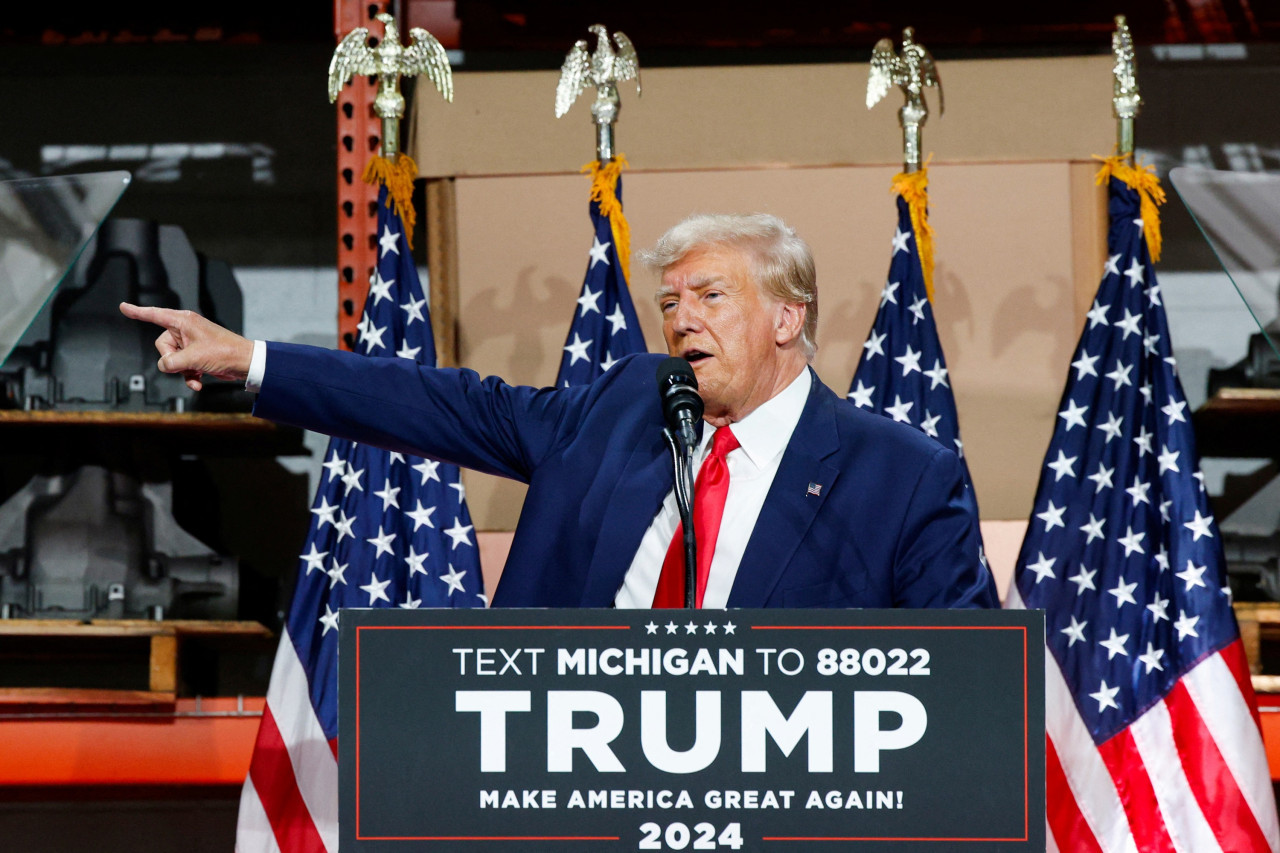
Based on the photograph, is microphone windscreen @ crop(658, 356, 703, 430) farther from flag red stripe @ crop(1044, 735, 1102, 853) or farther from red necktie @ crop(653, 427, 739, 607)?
flag red stripe @ crop(1044, 735, 1102, 853)

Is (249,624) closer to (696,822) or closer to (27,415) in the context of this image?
(27,415)

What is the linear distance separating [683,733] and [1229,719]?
2.01 metres

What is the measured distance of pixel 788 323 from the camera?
7.10ft

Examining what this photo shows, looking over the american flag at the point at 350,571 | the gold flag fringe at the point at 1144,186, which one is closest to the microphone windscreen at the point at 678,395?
the american flag at the point at 350,571

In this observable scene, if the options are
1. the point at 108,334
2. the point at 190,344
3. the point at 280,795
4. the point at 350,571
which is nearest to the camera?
the point at 190,344

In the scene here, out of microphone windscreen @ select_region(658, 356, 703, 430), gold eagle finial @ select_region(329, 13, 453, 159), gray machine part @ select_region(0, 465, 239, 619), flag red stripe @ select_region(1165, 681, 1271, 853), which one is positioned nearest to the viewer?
microphone windscreen @ select_region(658, 356, 703, 430)

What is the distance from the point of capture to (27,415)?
3.28 m

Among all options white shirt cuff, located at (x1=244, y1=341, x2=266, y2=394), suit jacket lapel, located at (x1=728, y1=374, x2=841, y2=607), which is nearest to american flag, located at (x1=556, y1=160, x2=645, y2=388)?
suit jacket lapel, located at (x1=728, y1=374, x2=841, y2=607)

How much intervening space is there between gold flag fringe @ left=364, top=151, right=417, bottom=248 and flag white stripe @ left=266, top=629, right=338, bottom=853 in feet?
3.15

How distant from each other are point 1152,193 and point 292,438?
2136mm

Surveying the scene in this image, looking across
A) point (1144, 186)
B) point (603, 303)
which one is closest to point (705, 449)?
point (603, 303)

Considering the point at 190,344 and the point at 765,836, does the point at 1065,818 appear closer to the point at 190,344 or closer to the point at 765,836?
the point at 765,836

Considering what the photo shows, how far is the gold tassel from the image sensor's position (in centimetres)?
323

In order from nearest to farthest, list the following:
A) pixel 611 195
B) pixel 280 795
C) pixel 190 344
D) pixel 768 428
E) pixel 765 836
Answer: pixel 765 836, pixel 190 344, pixel 768 428, pixel 280 795, pixel 611 195
